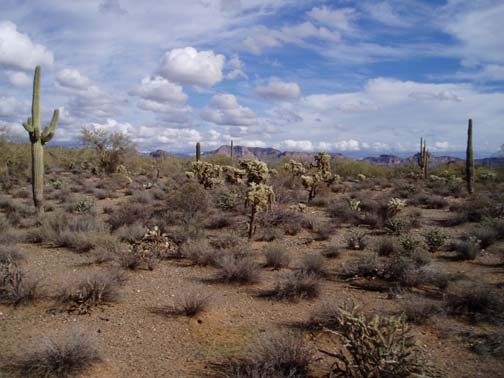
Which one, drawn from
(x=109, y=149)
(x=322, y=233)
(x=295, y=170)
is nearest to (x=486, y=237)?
(x=322, y=233)

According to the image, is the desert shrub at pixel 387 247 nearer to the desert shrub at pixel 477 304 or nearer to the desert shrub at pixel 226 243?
the desert shrub at pixel 477 304

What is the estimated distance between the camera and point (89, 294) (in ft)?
23.0

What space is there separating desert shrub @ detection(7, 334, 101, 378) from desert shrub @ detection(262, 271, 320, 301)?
3.68 metres

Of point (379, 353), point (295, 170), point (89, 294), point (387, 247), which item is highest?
point (295, 170)

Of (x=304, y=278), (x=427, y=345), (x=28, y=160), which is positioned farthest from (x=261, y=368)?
(x=28, y=160)

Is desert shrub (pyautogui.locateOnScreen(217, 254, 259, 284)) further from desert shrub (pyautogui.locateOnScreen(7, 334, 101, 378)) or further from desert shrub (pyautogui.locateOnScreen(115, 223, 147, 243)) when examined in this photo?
desert shrub (pyautogui.locateOnScreen(7, 334, 101, 378))

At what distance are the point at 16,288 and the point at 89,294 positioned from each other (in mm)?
1268

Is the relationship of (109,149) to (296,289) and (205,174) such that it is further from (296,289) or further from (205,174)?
(296,289)

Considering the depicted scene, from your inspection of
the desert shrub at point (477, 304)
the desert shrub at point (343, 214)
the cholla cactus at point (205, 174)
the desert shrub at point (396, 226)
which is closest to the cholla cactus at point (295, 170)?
the cholla cactus at point (205, 174)

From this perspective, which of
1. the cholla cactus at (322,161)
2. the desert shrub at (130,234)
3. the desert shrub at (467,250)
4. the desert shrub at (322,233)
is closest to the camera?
the desert shrub at (467,250)

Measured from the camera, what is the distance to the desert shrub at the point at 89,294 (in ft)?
22.3

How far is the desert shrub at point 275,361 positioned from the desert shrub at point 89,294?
2913mm

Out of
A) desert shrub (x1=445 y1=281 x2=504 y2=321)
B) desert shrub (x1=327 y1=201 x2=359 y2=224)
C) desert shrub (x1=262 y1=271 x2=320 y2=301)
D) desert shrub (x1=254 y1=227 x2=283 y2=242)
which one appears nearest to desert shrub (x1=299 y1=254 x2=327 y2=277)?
desert shrub (x1=262 y1=271 x2=320 y2=301)

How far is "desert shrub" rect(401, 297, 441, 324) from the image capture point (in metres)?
6.46
